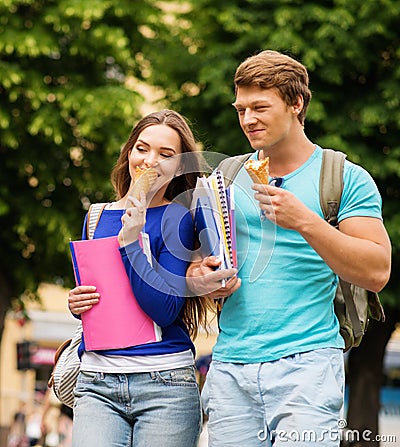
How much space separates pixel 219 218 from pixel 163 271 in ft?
1.10

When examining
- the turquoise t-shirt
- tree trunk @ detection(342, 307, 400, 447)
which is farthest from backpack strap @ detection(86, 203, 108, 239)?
tree trunk @ detection(342, 307, 400, 447)

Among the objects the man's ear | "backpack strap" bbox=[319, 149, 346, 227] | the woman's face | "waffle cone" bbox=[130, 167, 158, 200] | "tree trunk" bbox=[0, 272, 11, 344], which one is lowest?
"backpack strap" bbox=[319, 149, 346, 227]

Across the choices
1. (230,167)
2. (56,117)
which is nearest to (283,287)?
(230,167)

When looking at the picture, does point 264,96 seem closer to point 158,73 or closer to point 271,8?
point 271,8

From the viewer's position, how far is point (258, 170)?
3.35 m

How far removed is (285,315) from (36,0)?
1126 cm

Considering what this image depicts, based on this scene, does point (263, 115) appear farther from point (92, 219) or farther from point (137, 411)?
point (137, 411)

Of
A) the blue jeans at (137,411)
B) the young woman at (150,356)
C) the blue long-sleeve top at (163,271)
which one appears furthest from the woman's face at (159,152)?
the blue jeans at (137,411)

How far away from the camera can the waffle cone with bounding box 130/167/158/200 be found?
141 inches

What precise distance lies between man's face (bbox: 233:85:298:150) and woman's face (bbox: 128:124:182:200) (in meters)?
0.36

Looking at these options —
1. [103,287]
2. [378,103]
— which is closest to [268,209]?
[103,287]

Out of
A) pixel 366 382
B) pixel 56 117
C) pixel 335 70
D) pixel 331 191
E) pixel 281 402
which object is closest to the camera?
pixel 281 402

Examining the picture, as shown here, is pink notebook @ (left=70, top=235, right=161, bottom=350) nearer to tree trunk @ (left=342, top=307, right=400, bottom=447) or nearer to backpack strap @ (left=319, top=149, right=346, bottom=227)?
backpack strap @ (left=319, top=149, right=346, bottom=227)

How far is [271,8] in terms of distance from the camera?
14.1 metres
